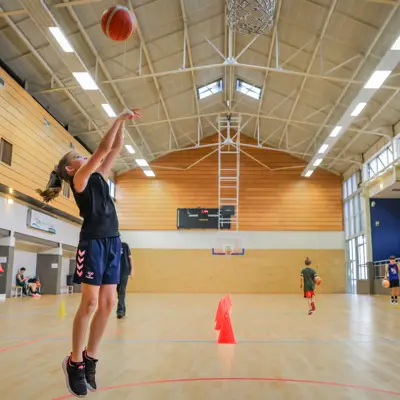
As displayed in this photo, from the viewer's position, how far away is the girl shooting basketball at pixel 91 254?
319 centimetres

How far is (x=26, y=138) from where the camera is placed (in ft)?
53.8

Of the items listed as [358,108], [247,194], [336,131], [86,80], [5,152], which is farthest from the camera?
[247,194]

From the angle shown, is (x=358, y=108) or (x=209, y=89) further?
(x=209, y=89)

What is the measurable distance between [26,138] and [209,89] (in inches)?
360

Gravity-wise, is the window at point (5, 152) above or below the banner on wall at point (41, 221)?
above

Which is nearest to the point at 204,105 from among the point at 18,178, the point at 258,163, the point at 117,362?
the point at 258,163

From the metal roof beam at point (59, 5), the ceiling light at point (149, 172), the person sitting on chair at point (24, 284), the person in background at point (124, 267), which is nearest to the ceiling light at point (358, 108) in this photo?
the metal roof beam at point (59, 5)

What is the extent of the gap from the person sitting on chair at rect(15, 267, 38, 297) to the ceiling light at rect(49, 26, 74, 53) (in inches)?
419

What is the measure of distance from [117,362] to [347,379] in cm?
230

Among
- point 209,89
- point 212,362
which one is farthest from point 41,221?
point 212,362

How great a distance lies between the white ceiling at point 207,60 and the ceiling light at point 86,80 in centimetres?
58

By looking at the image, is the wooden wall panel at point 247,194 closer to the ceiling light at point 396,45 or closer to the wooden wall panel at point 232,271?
the wooden wall panel at point 232,271

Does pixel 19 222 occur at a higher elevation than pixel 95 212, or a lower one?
higher

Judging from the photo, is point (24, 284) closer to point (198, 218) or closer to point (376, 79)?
point (198, 218)
